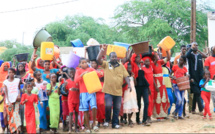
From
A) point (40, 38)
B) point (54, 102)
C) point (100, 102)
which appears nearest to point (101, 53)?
point (100, 102)

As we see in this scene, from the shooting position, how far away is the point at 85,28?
34.8 m

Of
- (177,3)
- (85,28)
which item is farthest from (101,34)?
(177,3)

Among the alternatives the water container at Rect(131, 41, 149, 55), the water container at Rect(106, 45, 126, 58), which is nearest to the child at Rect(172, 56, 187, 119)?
the water container at Rect(131, 41, 149, 55)

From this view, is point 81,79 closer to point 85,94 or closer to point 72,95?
point 85,94

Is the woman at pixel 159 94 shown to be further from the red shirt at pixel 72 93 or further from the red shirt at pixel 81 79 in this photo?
the red shirt at pixel 72 93

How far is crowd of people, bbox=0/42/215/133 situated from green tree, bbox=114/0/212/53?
1934 cm

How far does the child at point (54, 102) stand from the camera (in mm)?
7055

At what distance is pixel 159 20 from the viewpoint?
1105 inches

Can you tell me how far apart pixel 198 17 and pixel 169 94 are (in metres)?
20.5

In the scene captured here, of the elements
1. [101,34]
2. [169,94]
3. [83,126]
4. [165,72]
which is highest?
[101,34]

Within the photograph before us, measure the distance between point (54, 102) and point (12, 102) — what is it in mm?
943

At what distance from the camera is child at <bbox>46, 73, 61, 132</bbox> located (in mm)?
7055

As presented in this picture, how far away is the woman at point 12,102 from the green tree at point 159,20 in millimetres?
21096

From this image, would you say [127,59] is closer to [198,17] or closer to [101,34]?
[198,17]
